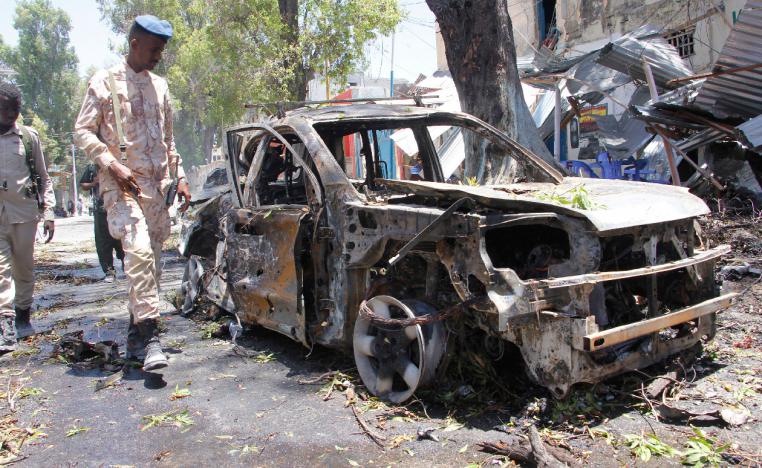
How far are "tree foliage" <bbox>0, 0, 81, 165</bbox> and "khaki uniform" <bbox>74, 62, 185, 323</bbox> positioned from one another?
177 ft

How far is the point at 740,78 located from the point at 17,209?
27.8 ft

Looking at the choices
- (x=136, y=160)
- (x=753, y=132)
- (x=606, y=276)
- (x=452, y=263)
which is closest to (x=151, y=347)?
(x=136, y=160)

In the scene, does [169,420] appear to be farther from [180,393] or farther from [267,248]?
[267,248]

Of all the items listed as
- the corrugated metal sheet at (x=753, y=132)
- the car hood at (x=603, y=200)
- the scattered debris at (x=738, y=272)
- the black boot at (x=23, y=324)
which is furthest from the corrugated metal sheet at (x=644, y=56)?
the black boot at (x=23, y=324)

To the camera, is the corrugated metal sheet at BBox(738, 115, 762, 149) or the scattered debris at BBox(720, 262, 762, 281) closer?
the scattered debris at BBox(720, 262, 762, 281)

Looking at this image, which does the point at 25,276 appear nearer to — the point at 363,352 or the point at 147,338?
the point at 147,338

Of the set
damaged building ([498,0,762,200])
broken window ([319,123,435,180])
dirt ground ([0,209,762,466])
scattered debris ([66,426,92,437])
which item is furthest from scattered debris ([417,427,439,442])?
damaged building ([498,0,762,200])

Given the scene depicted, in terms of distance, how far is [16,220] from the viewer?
5117 millimetres

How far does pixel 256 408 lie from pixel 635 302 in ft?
7.87

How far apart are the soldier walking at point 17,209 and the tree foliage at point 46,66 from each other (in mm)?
52388

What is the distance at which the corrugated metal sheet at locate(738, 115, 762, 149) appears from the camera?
283 inches

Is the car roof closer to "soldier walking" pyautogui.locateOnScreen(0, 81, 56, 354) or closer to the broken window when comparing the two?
the broken window

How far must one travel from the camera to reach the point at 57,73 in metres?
53.1

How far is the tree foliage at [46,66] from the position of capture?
52.2 meters
